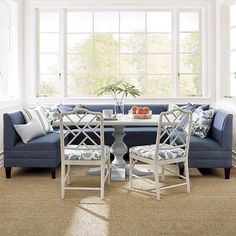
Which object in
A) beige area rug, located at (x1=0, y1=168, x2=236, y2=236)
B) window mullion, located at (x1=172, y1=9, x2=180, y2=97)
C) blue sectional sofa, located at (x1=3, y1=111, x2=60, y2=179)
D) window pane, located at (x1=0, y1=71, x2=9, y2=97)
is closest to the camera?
beige area rug, located at (x1=0, y1=168, x2=236, y2=236)

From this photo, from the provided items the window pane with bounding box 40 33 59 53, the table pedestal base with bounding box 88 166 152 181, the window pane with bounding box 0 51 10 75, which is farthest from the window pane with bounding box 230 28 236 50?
A: the window pane with bounding box 0 51 10 75

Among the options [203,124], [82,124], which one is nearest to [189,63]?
[203,124]

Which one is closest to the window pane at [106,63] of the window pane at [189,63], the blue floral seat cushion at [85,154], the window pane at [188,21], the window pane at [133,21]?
the window pane at [133,21]

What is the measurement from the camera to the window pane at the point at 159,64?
7.09 meters

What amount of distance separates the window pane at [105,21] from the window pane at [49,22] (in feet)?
2.27

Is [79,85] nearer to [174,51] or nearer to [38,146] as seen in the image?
[174,51]

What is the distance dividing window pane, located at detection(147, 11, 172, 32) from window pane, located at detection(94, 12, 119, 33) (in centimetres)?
59

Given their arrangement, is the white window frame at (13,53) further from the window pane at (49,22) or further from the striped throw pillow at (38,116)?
the striped throw pillow at (38,116)

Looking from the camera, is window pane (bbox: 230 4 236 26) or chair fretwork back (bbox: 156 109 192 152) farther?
window pane (bbox: 230 4 236 26)

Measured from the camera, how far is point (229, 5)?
256 inches

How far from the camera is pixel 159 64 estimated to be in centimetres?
709

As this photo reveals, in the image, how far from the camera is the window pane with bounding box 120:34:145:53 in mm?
7086

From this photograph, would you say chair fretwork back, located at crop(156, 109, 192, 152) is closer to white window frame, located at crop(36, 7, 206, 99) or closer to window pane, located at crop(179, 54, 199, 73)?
white window frame, located at crop(36, 7, 206, 99)

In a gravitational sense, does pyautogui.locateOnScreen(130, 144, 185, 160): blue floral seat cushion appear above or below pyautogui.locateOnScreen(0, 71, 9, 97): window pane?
below
